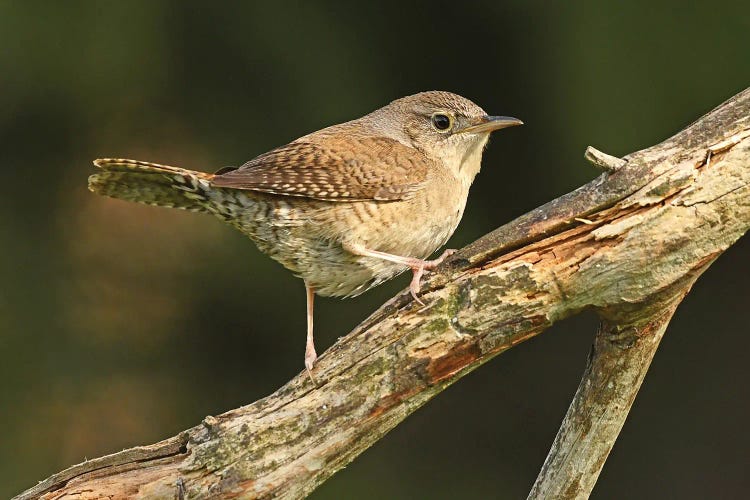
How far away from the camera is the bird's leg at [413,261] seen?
9.94ft

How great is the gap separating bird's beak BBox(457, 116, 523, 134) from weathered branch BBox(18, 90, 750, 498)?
0.88m

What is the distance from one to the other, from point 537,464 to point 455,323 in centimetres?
330

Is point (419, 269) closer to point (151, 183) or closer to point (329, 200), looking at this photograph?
point (329, 200)

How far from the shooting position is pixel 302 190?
3314mm

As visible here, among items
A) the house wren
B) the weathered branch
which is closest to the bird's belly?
the house wren

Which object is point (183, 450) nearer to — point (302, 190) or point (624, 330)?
point (302, 190)

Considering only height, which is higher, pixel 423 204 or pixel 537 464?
pixel 423 204

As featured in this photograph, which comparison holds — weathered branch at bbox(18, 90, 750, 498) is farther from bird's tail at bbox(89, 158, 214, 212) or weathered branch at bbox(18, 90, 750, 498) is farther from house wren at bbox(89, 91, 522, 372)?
bird's tail at bbox(89, 158, 214, 212)

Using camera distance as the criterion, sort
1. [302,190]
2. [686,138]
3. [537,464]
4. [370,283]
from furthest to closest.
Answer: [537,464] → [370,283] → [302,190] → [686,138]

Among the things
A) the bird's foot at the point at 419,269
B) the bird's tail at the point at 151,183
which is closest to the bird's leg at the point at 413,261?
the bird's foot at the point at 419,269

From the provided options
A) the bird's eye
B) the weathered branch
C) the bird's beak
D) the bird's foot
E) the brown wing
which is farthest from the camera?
the bird's eye

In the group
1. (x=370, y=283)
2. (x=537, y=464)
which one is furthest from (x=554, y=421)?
(x=370, y=283)

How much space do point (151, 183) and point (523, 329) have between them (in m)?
1.49

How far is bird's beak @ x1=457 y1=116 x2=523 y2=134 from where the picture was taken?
12.3ft
